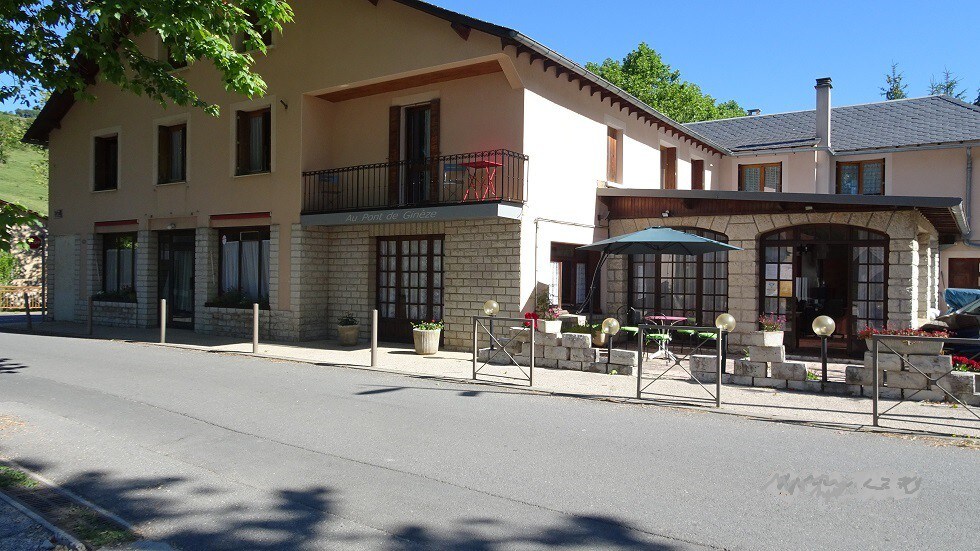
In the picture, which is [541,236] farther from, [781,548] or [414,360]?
[781,548]

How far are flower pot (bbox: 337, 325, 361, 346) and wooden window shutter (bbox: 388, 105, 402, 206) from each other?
2993 millimetres

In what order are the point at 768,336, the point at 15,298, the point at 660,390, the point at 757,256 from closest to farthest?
the point at 660,390 < the point at 768,336 < the point at 757,256 < the point at 15,298

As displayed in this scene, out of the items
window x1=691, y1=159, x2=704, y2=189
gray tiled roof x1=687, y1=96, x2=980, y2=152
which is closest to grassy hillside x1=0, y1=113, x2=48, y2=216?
window x1=691, y1=159, x2=704, y2=189

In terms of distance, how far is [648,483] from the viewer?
5.18m

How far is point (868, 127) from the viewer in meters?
20.6

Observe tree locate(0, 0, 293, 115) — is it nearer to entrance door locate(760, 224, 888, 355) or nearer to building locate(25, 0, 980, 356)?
building locate(25, 0, 980, 356)

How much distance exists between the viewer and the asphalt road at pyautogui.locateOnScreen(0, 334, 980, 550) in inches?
167

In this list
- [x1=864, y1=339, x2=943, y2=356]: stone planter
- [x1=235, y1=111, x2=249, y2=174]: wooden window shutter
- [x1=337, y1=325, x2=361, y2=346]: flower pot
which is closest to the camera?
[x1=864, y1=339, x2=943, y2=356]: stone planter

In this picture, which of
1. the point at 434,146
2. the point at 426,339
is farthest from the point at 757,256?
the point at 434,146

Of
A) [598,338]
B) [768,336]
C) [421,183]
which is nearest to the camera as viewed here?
[768,336]

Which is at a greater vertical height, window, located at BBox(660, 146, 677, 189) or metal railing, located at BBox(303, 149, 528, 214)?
window, located at BBox(660, 146, 677, 189)

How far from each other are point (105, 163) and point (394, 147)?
11465 mm

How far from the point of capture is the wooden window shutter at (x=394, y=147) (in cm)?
1495

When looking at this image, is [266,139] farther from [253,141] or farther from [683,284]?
[683,284]
